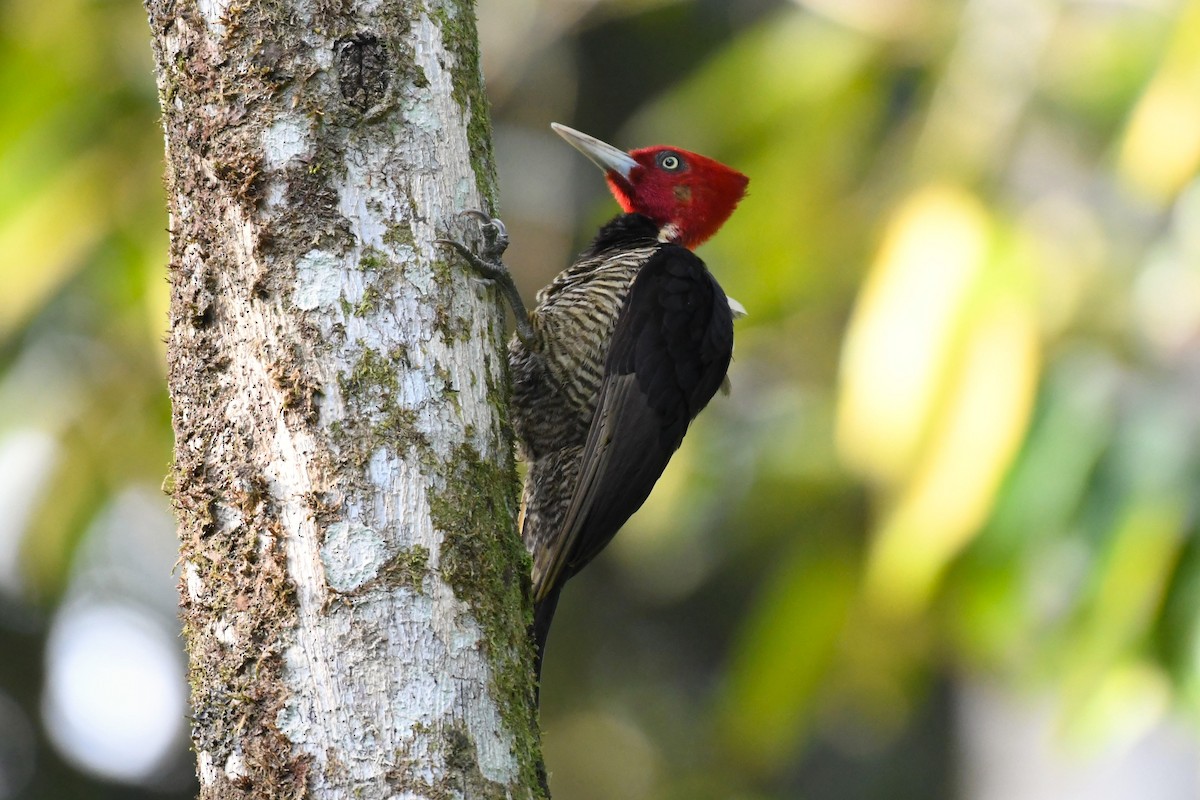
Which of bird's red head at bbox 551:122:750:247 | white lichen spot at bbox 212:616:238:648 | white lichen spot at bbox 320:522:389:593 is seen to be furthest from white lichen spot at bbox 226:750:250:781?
bird's red head at bbox 551:122:750:247

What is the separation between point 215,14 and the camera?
2373mm

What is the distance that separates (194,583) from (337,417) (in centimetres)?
37

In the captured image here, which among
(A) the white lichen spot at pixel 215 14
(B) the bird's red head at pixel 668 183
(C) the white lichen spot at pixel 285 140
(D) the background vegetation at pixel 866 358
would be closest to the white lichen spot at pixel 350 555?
(C) the white lichen spot at pixel 285 140

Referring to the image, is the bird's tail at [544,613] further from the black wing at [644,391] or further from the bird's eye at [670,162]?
the bird's eye at [670,162]

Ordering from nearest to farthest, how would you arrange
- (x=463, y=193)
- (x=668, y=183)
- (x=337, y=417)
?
(x=337, y=417) → (x=463, y=193) → (x=668, y=183)

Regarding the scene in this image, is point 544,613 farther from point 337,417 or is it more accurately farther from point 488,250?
point 337,417

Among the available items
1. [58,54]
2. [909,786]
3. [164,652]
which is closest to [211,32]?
[58,54]

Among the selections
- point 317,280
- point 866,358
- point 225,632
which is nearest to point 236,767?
point 225,632

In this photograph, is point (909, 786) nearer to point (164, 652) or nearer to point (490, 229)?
point (164, 652)

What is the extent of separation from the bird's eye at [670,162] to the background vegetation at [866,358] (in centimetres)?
143

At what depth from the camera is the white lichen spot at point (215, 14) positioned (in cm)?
237

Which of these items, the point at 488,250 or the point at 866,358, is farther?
the point at 866,358

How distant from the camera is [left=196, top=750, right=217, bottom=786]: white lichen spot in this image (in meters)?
2.12

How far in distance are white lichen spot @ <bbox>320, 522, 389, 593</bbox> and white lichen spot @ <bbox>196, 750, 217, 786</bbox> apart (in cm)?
34
